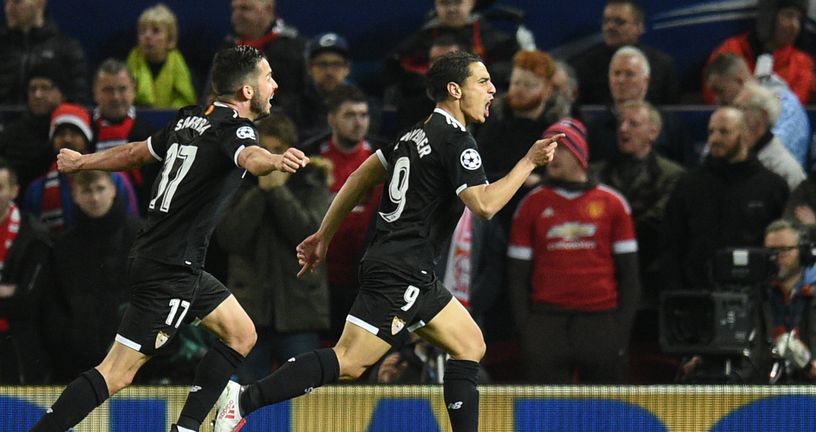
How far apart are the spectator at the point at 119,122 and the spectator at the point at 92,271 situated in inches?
29.6

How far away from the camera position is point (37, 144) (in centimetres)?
1069

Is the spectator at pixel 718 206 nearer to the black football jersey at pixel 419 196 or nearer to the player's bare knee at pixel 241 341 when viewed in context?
the black football jersey at pixel 419 196

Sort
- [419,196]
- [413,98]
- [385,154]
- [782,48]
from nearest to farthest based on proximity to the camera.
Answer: [419,196] < [385,154] < [413,98] < [782,48]

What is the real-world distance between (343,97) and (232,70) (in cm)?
310

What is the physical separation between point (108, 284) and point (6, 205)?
0.83 metres

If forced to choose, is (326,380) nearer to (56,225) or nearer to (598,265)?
(598,265)

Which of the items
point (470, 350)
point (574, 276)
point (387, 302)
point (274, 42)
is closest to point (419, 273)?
point (387, 302)

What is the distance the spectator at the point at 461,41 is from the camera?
36.1 feet

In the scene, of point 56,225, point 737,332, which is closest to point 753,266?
point 737,332

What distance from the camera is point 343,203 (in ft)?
24.7

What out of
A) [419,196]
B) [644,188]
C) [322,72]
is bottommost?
[644,188]

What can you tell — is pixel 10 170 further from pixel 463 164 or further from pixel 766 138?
pixel 766 138

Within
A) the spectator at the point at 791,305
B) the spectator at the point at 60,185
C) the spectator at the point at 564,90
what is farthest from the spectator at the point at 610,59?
the spectator at the point at 60,185

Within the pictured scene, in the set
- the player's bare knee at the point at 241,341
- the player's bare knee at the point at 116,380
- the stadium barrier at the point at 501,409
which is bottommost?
the stadium barrier at the point at 501,409
